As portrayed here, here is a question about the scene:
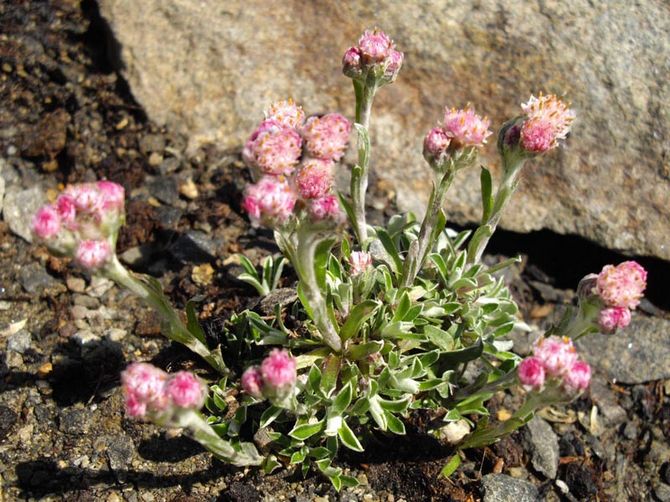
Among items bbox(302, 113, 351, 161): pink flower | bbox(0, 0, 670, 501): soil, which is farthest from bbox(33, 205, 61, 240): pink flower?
bbox(0, 0, 670, 501): soil

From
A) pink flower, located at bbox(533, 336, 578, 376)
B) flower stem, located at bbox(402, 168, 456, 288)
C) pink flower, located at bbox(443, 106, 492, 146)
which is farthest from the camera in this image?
flower stem, located at bbox(402, 168, 456, 288)

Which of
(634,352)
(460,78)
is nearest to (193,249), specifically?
(460,78)

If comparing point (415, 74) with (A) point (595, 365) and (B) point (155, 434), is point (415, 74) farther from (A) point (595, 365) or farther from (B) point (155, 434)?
(B) point (155, 434)

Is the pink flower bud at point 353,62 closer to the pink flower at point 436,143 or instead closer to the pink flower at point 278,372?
the pink flower at point 436,143

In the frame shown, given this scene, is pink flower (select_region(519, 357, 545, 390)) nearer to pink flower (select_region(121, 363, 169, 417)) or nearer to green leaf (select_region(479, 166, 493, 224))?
green leaf (select_region(479, 166, 493, 224))

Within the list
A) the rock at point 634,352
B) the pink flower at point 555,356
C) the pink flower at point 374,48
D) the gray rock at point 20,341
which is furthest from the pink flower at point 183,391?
the rock at point 634,352

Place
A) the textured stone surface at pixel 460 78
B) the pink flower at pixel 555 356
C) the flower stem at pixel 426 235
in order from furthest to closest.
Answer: the textured stone surface at pixel 460 78
the flower stem at pixel 426 235
the pink flower at pixel 555 356

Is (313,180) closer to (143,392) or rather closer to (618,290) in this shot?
(143,392)
